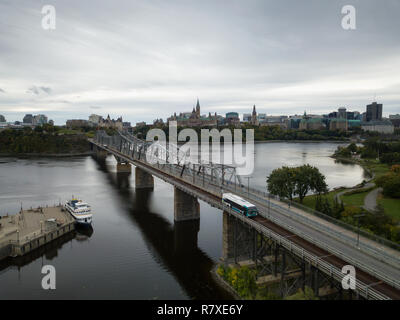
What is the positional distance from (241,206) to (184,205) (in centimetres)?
1778

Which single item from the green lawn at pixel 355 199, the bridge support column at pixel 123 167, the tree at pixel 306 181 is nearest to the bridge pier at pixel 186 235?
the tree at pixel 306 181

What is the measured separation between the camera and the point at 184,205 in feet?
144

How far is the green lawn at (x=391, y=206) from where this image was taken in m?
38.0

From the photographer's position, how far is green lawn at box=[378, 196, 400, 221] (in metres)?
38.0

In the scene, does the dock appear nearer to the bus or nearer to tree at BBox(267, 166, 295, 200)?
the bus

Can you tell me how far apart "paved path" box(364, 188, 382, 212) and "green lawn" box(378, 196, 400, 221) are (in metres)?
0.89

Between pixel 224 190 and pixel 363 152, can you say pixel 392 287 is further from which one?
pixel 363 152

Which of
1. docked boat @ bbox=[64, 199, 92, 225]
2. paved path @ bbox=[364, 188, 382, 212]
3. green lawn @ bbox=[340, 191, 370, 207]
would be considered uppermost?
paved path @ bbox=[364, 188, 382, 212]

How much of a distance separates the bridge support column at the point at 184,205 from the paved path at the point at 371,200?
75.7 feet

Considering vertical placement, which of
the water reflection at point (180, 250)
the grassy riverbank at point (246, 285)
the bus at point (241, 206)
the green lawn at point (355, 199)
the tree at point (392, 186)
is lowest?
the water reflection at point (180, 250)

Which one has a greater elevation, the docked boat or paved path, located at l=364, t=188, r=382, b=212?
paved path, located at l=364, t=188, r=382, b=212

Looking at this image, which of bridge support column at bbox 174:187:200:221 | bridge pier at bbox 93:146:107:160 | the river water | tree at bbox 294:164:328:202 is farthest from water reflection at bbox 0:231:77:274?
bridge pier at bbox 93:146:107:160

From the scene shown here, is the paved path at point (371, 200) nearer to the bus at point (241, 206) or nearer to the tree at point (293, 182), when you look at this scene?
the tree at point (293, 182)

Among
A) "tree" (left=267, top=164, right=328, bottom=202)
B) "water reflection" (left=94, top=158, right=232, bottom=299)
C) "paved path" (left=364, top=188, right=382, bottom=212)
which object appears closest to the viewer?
"water reflection" (left=94, top=158, right=232, bottom=299)
